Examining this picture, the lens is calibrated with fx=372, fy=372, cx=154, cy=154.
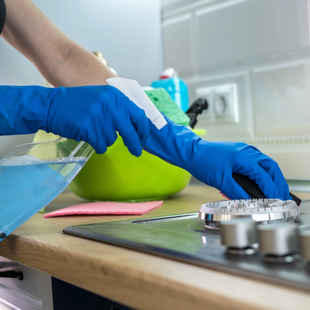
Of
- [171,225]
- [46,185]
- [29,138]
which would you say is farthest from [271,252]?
[29,138]

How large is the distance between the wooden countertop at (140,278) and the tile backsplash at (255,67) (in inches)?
28.1

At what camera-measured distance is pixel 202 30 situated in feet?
4.10

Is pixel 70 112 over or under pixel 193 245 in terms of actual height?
over

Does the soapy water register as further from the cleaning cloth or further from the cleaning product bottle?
the cleaning product bottle

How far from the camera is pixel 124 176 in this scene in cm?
89

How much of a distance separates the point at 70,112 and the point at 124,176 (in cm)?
33

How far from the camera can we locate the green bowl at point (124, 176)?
35.2 inches

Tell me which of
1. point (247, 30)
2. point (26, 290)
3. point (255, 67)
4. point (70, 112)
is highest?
point (247, 30)

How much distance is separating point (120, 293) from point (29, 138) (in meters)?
0.84

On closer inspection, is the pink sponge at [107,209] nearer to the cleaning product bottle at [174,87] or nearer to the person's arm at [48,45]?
the person's arm at [48,45]

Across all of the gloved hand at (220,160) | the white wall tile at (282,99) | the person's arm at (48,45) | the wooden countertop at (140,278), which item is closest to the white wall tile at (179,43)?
the white wall tile at (282,99)

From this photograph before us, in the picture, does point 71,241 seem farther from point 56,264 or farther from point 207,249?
point 207,249

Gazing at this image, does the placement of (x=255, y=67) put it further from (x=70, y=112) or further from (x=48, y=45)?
(x=70, y=112)

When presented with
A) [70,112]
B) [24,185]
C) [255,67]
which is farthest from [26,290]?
[255,67]
